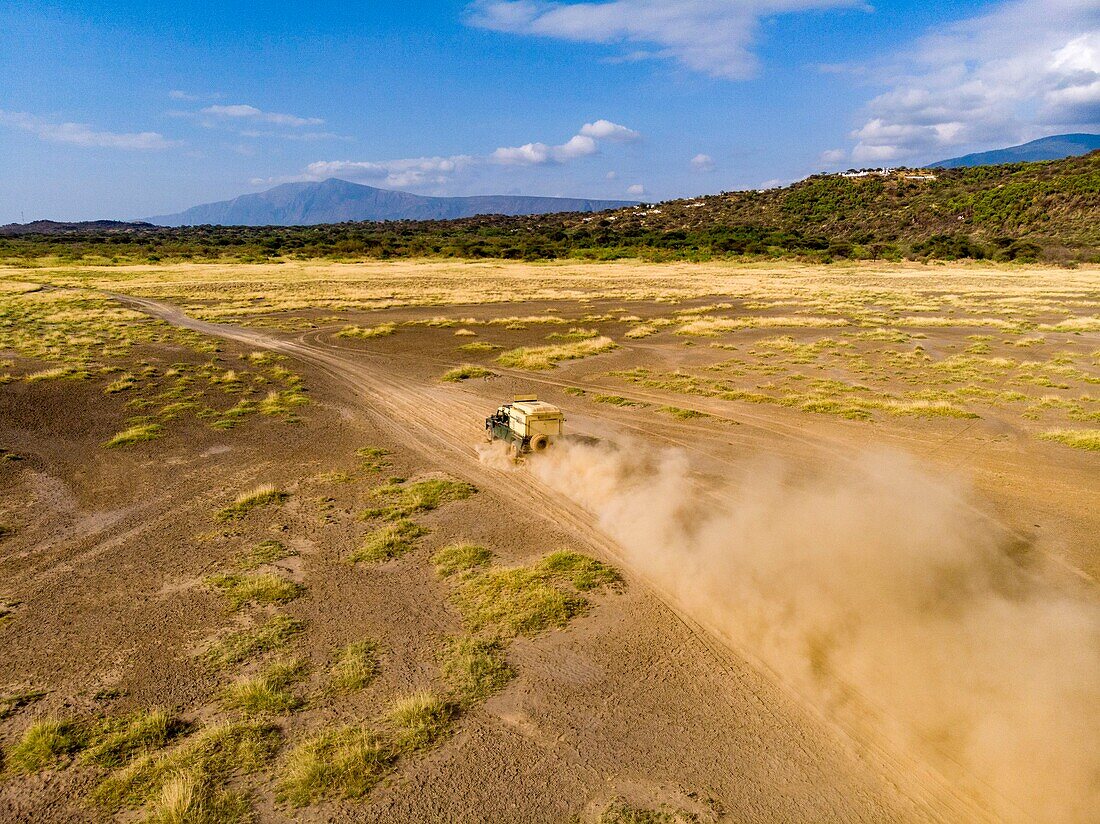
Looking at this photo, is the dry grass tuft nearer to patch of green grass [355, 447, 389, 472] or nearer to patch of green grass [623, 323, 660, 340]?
patch of green grass [355, 447, 389, 472]

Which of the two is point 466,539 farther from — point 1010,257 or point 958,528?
point 1010,257

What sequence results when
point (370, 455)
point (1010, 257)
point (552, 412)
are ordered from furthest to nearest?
point (1010, 257), point (370, 455), point (552, 412)

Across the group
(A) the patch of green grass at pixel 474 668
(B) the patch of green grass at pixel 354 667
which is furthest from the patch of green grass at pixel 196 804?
(A) the patch of green grass at pixel 474 668

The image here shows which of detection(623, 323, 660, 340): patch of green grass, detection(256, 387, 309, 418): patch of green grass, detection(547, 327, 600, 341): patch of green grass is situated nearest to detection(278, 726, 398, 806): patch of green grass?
detection(256, 387, 309, 418): patch of green grass

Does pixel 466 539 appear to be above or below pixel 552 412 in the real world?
below

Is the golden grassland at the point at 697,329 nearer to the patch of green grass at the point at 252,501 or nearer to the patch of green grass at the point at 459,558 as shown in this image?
the patch of green grass at the point at 252,501

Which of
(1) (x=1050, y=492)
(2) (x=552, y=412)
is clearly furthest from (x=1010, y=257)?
(2) (x=552, y=412)

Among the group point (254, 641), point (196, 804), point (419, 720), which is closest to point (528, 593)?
point (419, 720)
